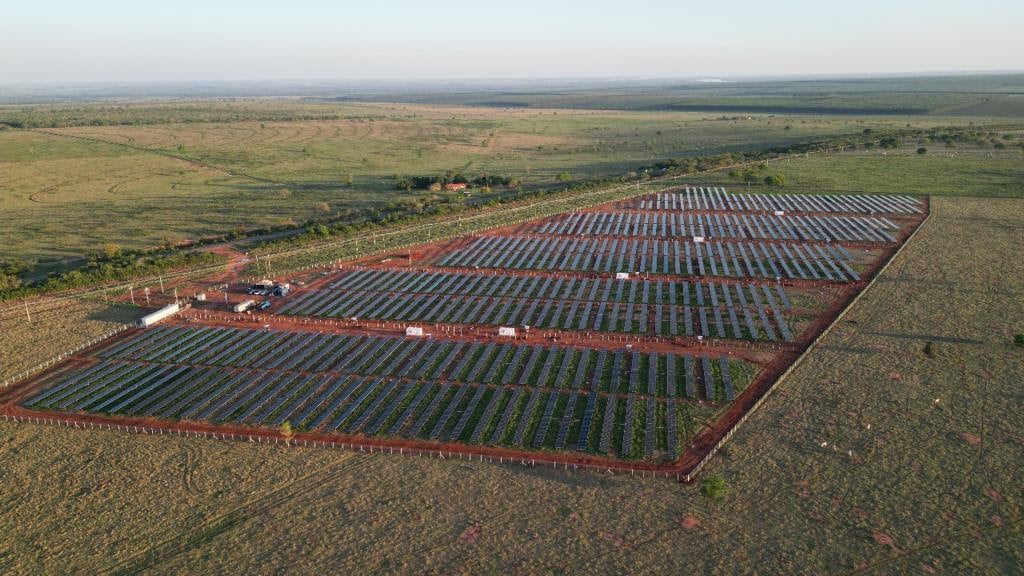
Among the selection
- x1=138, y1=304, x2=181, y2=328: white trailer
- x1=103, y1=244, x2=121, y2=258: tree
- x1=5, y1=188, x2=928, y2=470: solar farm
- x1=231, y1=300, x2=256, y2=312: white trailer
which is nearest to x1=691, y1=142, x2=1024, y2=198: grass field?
x1=5, y1=188, x2=928, y2=470: solar farm

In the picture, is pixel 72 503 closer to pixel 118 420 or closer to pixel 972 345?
pixel 118 420

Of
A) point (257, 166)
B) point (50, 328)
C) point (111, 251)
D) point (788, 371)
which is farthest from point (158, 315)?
point (257, 166)

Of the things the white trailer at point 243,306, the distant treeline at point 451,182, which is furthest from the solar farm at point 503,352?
the distant treeline at point 451,182

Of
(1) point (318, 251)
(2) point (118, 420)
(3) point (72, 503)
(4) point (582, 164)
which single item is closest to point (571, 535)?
(3) point (72, 503)

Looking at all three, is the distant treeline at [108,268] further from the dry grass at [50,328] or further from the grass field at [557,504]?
the grass field at [557,504]

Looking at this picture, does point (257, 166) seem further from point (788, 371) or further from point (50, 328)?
point (788, 371)

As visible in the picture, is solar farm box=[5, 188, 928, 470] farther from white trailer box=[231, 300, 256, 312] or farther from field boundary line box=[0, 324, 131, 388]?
white trailer box=[231, 300, 256, 312]
